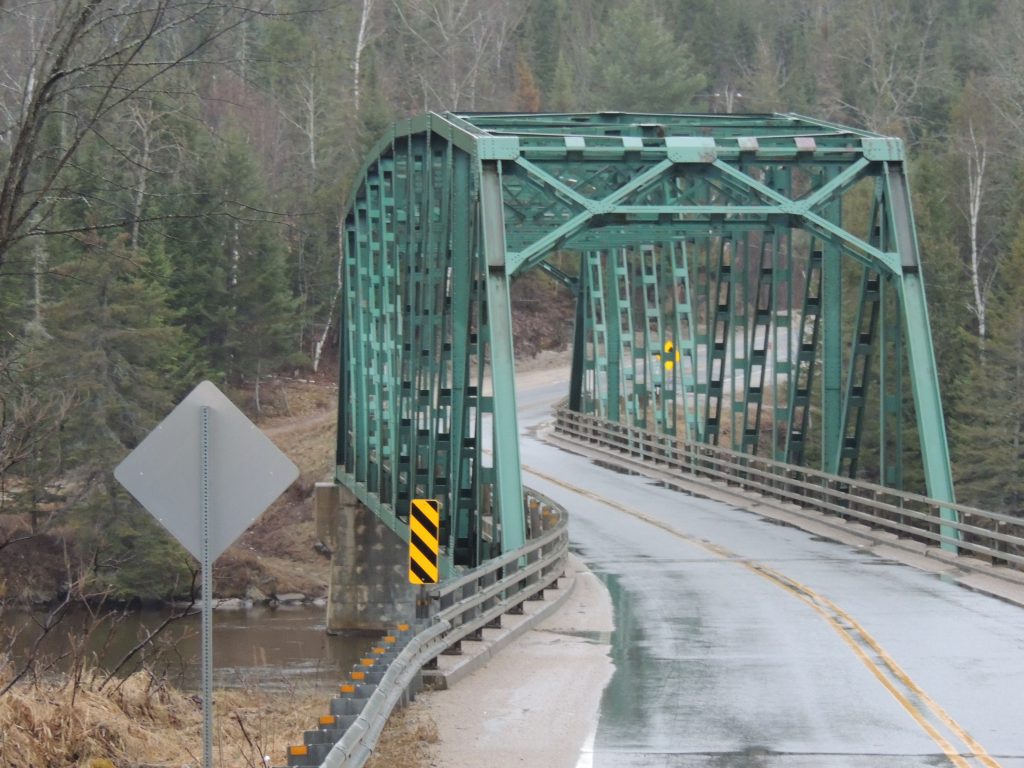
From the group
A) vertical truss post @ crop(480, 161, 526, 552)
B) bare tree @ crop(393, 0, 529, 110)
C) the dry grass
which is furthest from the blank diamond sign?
bare tree @ crop(393, 0, 529, 110)

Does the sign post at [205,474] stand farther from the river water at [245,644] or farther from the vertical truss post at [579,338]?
the vertical truss post at [579,338]

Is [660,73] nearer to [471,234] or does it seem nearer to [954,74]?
[954,74]

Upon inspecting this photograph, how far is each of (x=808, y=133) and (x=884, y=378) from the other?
4.27 m

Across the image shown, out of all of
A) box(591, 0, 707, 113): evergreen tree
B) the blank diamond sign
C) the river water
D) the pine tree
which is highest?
box(591, 0, 707, 113): evergreen tree

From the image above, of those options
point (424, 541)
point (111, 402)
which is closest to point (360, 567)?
point (111, 402)

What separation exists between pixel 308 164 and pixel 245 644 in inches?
1636

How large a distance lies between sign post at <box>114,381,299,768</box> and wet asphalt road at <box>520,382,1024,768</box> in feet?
11.9

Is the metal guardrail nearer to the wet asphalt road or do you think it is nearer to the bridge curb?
the bridge curb

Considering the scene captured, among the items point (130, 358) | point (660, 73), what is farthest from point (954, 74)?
point (130, 358)

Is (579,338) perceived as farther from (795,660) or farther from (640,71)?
(640,71)

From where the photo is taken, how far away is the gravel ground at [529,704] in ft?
38.4

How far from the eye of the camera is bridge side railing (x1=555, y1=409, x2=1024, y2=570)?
24.0m

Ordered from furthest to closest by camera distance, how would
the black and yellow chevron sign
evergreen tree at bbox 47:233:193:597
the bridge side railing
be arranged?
1. evergreen tree at bbox 47:233:193:597
2. the bridge side railing
3. the black and yellow chevron sign

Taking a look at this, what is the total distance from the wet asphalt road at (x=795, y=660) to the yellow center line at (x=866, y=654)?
0.02 metres
